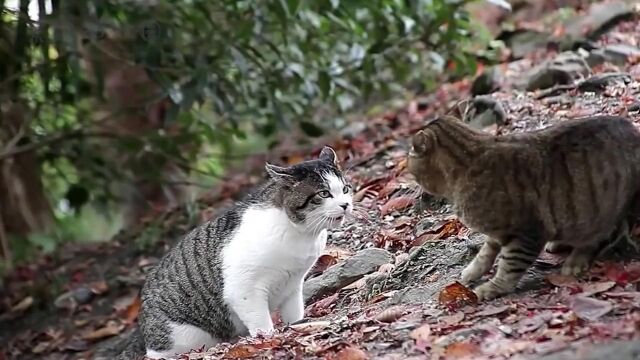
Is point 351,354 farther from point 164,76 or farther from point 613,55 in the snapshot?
point 613,55

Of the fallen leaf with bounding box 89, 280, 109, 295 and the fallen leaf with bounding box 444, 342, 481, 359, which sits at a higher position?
the fallen leaf with bounding box 444, 342, 481, 359

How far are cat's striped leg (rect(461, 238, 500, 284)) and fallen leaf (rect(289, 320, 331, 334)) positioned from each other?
2.50 feet

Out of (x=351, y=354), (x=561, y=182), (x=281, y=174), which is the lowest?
(x=351, y=354)

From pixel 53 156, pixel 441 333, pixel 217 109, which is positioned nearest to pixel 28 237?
pixel 53 156

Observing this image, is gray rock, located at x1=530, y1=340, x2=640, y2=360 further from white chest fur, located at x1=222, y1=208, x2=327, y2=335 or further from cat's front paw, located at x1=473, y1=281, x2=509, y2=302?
white chest fur, located at x1=222, y1=208, x2=327, y2=335

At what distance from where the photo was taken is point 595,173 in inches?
175

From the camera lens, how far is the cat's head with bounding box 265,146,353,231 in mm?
5473

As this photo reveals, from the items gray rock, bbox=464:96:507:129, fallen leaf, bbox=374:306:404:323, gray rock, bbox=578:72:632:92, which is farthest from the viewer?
gray rock, bbox=578:72:632:92

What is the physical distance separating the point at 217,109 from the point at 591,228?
15.2 ft

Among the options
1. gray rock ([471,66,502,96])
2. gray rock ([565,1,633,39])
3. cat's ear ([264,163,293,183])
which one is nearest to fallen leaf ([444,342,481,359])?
cat's ear ([264,163,293,183])

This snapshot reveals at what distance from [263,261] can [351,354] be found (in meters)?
1.29

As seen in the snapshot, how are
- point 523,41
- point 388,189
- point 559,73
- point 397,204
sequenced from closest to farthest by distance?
point 397,204 → point 388,189 → point 559,73 → point 523,41

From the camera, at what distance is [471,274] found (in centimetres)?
486

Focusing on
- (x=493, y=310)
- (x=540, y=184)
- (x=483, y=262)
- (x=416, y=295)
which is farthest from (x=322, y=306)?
(x=540, y=184)
